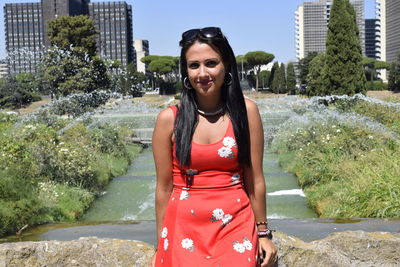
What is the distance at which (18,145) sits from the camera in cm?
790

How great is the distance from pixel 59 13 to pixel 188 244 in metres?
81.5

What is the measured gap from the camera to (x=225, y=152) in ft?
6.15

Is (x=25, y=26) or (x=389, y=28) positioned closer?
(x=25, y=26)

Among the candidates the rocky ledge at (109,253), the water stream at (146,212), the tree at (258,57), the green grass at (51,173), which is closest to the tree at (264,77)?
the tree at (258,57)

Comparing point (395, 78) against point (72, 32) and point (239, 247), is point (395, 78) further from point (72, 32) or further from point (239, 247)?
point (239, 247)

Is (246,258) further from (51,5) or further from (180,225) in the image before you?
(51,5)

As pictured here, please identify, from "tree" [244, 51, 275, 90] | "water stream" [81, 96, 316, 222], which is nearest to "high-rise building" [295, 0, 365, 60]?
"tree" [244, 51, 275, 90]

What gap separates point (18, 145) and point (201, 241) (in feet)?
21.8

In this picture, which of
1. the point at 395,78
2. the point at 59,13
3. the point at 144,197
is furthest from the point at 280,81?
the point at 144,197

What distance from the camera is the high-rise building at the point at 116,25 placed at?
360 ft

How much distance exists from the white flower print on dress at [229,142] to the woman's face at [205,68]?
18 centimetres

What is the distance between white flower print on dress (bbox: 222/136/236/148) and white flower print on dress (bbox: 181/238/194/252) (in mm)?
349

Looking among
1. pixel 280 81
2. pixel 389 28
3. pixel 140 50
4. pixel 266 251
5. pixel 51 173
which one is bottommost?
pixel 51 173

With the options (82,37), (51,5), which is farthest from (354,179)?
(51,5)
